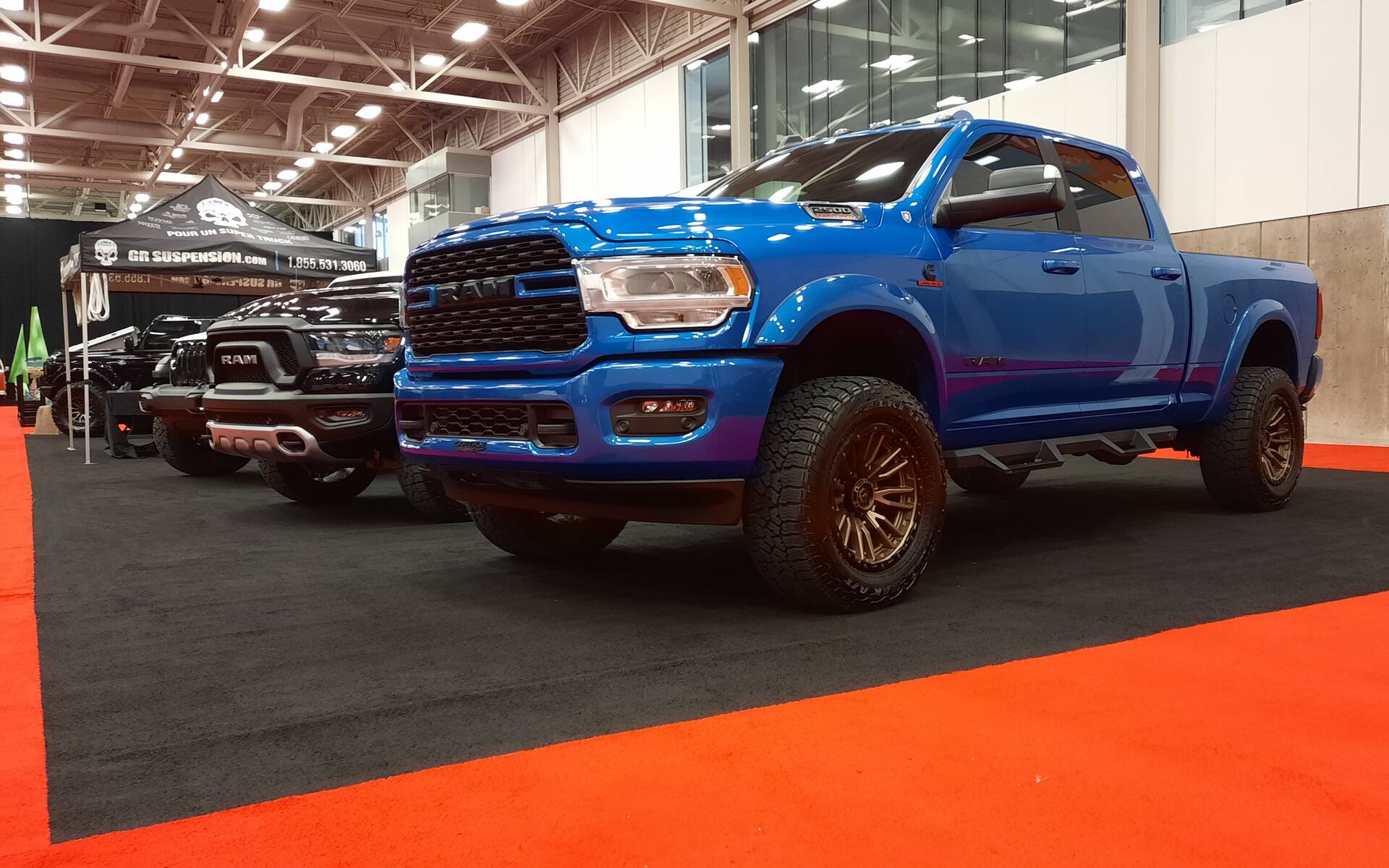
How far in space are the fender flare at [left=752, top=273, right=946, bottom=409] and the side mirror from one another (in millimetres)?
403

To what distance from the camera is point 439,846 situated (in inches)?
71.1

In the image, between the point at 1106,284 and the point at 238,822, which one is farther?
the point at 1106,284

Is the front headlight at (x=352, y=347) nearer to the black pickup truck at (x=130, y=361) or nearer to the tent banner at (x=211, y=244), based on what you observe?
the tent banner at (x=211, y=244)

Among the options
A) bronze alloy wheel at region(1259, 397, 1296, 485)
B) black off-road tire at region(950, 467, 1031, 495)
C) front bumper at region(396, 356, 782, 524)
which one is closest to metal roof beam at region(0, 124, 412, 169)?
black off-road tire at region(950, 467, 1031, 495)

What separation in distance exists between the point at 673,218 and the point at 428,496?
306 centimetres

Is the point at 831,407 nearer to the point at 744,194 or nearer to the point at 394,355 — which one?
the point at 744,194

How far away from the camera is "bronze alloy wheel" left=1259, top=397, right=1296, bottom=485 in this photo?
17.8ft

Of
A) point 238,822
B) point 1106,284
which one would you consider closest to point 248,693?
point 238,822

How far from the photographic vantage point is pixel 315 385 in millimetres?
5598

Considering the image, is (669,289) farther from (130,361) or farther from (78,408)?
(78,408)

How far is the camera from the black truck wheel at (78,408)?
1332 centimetres

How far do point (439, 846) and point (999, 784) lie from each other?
1.09 meters

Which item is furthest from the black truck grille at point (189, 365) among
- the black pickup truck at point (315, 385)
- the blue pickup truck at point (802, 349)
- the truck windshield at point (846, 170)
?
the truck windshield at point (846, 170)

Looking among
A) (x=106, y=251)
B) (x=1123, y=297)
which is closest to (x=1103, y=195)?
(x=1123, y=297)
